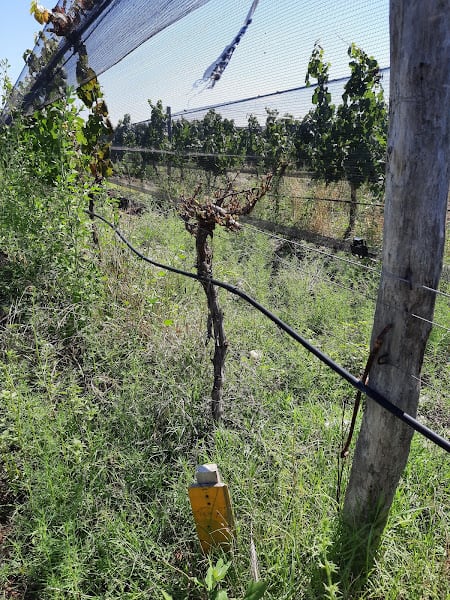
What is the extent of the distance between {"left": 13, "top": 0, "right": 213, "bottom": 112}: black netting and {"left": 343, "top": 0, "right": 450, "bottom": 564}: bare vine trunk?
2.35 metres

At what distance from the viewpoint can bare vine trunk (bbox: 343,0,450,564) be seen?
1.06 meters

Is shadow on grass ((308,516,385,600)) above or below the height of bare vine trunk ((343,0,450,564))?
below

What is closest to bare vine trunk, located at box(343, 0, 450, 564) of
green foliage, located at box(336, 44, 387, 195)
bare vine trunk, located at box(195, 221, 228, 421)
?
bare vine trunk, located at box(195, 221, 228, 421)

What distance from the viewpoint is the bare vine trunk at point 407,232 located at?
3.47ft

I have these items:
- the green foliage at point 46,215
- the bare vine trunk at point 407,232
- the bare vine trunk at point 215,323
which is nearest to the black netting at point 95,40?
the green foliage at point 46,215

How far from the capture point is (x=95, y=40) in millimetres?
4371

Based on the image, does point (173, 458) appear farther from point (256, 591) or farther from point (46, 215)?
point (46, 215)

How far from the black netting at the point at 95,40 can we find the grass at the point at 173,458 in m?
2.08

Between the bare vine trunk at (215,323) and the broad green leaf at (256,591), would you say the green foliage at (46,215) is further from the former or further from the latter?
the broad green leaf at (256,591)

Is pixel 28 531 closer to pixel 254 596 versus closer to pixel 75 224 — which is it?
pixel 254 596

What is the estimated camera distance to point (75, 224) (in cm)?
321

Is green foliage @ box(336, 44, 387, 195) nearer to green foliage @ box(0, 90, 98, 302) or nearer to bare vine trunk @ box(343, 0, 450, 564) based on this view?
green foliage @ box(0, 90, 98, 302)

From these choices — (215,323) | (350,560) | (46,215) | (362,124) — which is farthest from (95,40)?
(350,560)

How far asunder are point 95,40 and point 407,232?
4.37 metres
